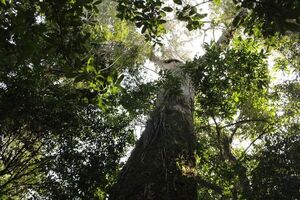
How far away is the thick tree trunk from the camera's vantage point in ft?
11.8

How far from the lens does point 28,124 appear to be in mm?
5754

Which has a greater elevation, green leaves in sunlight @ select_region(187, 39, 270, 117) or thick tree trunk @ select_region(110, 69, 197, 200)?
green leaves in sunlight @ select_region(187, 39, 270, 117)

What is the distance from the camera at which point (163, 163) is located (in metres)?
4.07

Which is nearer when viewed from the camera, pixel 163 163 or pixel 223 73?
pixel 163 163

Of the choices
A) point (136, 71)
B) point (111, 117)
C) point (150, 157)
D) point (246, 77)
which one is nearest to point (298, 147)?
point (246, 77)

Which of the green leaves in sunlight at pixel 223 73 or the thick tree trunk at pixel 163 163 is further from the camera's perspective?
the green leaves in sunlight at pixel 223 73

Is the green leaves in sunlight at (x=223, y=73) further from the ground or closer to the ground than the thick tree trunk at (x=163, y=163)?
further from the ground

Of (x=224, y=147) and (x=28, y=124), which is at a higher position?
(x=224, y=147)

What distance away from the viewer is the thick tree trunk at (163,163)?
3611 mm

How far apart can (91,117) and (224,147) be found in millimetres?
5667

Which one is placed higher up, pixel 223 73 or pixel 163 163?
pixel 223 73

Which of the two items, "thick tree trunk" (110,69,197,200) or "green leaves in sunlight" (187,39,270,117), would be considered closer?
"thick tree trunk" (110,69,197,200)

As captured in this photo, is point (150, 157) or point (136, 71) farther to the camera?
point (136, 71)

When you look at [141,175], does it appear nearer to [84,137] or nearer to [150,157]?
[150,157]
